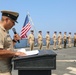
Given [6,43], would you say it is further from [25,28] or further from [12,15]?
[25,28]

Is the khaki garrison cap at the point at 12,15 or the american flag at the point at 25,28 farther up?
the american flag at the point at 25,28

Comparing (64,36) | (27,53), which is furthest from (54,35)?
(27,53)

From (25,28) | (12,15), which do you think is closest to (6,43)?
(12,15)

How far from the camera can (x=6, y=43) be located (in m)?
3.83

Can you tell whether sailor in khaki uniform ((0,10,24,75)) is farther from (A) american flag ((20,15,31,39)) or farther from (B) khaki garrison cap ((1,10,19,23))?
(A) american flag ((20,15,31,39))

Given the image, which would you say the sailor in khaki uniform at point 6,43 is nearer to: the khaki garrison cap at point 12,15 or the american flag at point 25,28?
the khaki garrison cap at point 12,15

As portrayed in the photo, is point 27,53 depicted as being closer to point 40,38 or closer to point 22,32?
point 22,32

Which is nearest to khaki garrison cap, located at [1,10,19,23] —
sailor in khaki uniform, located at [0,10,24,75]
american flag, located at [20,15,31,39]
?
sailor in khaki uniform, located at [0,10,24,75]

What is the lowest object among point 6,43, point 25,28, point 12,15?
point 6,43

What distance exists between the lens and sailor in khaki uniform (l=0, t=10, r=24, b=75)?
12.2 ft

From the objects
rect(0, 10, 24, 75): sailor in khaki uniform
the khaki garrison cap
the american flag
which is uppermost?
the american flag

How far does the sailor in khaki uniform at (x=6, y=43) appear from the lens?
371 cm

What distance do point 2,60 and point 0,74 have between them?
0.17 m

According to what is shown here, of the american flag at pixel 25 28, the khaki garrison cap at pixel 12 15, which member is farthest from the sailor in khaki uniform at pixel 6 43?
the american flag at pixel 25 28
